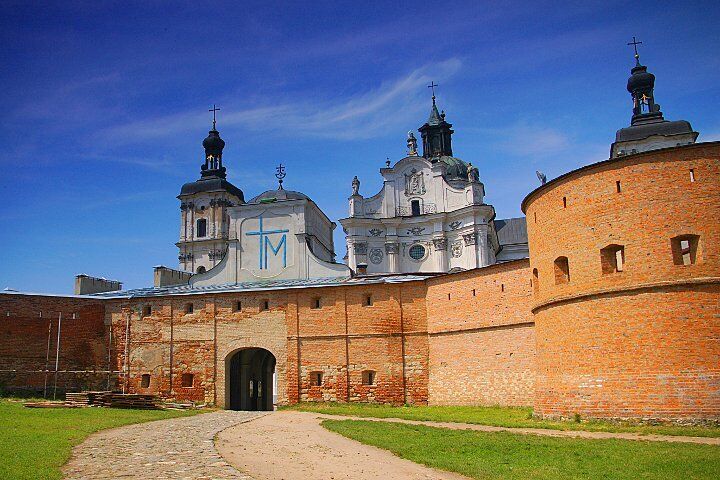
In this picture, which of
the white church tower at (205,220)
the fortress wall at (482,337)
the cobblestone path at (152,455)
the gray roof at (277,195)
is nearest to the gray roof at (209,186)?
the white church tower at (205,220)

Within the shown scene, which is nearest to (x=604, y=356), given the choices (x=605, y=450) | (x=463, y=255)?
(x=605, y=450)

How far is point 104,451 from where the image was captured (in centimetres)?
1262

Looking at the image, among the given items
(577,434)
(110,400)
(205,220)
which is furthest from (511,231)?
(577,434)

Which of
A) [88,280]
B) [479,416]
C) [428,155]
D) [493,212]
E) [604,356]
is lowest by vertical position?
[479,416]

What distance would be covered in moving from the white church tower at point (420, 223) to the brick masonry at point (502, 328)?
53.7 ft

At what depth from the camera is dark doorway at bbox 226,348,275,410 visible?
95.3ft

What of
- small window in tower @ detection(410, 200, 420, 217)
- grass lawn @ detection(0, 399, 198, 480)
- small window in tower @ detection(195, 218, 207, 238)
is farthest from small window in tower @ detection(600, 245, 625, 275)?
small window in tower @ detection(195, 218, 207, 238)

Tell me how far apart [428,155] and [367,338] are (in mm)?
31777

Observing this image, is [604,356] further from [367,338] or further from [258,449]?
[367,338]

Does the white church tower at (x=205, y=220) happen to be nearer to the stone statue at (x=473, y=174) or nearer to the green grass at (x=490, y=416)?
the stone statue at (x=473, y=174)

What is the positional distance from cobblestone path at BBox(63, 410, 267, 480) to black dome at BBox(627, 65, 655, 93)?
40577 millimetres

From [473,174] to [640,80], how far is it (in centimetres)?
1436

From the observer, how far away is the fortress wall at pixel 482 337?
70.5ft

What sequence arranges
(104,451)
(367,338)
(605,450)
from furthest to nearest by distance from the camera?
1. (367,338)
2. (104,451)
3. (605,450)
